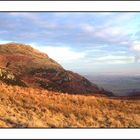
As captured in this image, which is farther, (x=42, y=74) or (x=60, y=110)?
(x=42, y=74)

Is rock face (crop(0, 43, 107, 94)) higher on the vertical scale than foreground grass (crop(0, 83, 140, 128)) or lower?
higher

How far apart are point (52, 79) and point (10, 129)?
1515 mm

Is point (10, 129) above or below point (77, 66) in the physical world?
below

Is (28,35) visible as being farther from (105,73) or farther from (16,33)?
(105,73)

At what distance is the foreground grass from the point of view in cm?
2273

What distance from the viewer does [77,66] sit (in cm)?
2300

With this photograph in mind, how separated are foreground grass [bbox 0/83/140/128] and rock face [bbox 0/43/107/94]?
6.7 inches

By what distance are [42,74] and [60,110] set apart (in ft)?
3.26

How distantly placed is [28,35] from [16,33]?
0.89 ft

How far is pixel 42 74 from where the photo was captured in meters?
23.3

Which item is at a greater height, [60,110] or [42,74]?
[42,74]

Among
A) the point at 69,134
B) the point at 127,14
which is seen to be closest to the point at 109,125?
the point at 69,134

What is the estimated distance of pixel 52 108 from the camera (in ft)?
75.0

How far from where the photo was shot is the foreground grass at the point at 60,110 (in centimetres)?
2273
